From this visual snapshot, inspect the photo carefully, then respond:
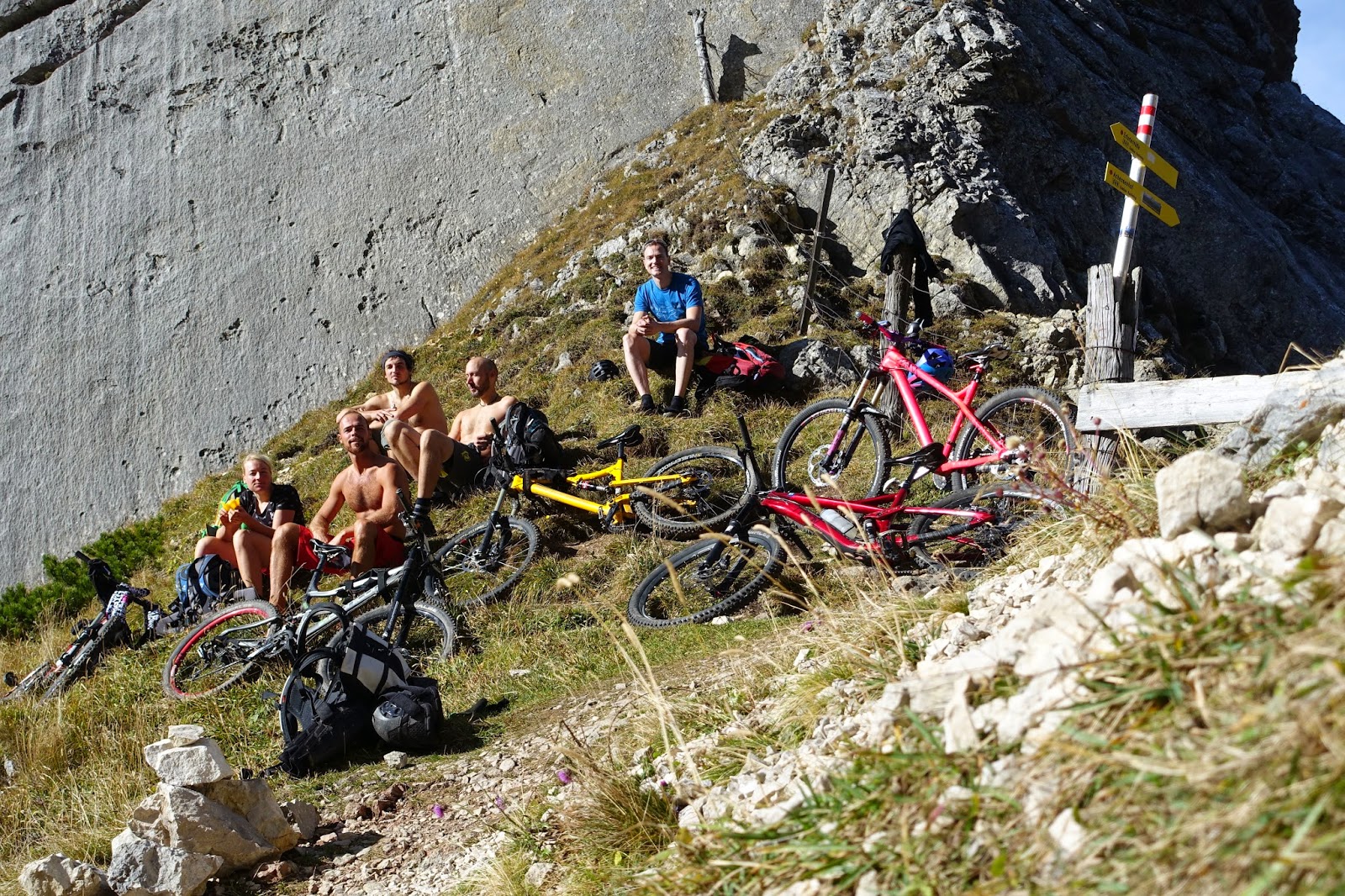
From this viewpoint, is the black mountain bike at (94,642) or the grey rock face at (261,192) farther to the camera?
the grey rock face at (261,192)

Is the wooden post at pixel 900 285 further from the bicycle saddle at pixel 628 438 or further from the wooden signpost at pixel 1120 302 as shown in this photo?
the wooden signpost at pixel 1120 302

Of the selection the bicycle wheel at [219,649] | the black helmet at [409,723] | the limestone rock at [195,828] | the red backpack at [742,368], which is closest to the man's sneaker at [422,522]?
the bicycle wheel at [219,649]

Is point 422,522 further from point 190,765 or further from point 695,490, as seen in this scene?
point 190,765

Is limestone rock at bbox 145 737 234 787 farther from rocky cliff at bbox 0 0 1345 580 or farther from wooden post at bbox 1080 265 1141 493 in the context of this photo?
rocky cliff at bbox 0 0 1345 580

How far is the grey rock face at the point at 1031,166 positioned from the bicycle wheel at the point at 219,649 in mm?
8154

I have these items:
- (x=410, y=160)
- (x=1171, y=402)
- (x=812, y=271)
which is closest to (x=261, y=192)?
(x=410, y=160)

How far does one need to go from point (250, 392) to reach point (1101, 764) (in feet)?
58.6

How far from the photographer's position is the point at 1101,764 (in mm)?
1986

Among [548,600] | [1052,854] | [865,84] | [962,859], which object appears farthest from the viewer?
[865,84]

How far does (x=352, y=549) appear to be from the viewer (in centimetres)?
836

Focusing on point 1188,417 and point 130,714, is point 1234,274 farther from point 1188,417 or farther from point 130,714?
point 130,714

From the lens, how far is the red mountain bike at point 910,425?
254 inches

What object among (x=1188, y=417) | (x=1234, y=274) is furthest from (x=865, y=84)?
(x=1188, y=417)

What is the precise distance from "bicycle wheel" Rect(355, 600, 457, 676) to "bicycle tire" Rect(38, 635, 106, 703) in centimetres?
287
